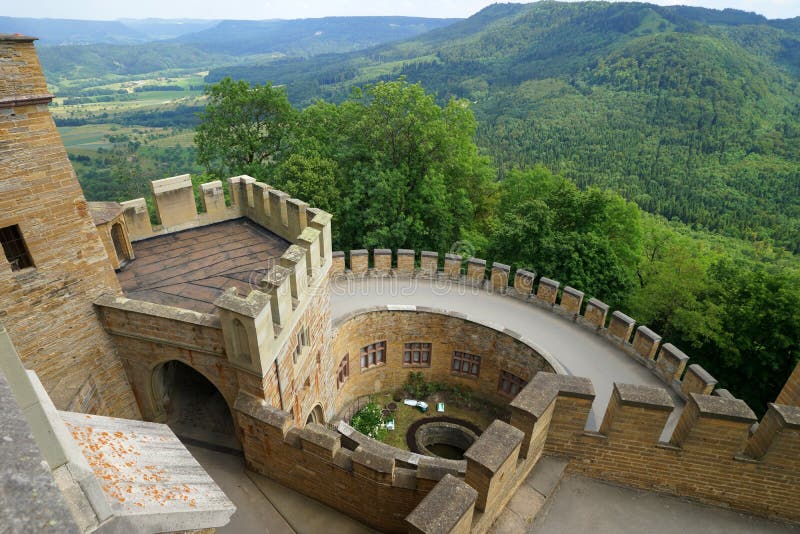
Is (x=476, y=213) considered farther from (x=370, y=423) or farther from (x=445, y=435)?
(x=370, y=423)

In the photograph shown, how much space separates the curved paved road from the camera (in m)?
14.6

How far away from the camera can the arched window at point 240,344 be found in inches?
317

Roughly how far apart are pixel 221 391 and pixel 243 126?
21753mm

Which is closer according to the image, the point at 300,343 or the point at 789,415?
the point at 789,415

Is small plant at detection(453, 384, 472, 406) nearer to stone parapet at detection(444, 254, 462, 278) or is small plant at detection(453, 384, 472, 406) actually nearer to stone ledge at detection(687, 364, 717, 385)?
stone parapet at detection(444, 254, 462, 278)

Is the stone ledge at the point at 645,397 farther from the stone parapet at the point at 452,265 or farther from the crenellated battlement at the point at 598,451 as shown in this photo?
the stone parapet at the point at 452,265

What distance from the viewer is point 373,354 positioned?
1758 centimetres

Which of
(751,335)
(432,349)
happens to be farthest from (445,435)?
(751,335)

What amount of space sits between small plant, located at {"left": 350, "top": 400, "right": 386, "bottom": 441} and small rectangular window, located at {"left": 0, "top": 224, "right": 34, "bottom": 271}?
11.6 metres

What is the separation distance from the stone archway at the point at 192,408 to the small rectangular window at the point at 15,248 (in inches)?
129

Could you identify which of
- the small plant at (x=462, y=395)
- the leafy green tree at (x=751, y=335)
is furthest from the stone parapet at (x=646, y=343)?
the small plant at (x=462, y=395)

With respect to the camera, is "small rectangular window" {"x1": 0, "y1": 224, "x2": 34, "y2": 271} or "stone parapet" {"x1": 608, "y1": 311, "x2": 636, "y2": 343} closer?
"small rectangular window" {"x1": 0, "y1": 224, "x2": 34, "y2": 271}

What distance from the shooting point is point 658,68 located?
103 meters

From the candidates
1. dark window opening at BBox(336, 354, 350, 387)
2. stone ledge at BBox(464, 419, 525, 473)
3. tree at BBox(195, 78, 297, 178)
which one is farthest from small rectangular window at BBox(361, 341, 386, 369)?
tree at BBox(195, 78, 297, 178)
